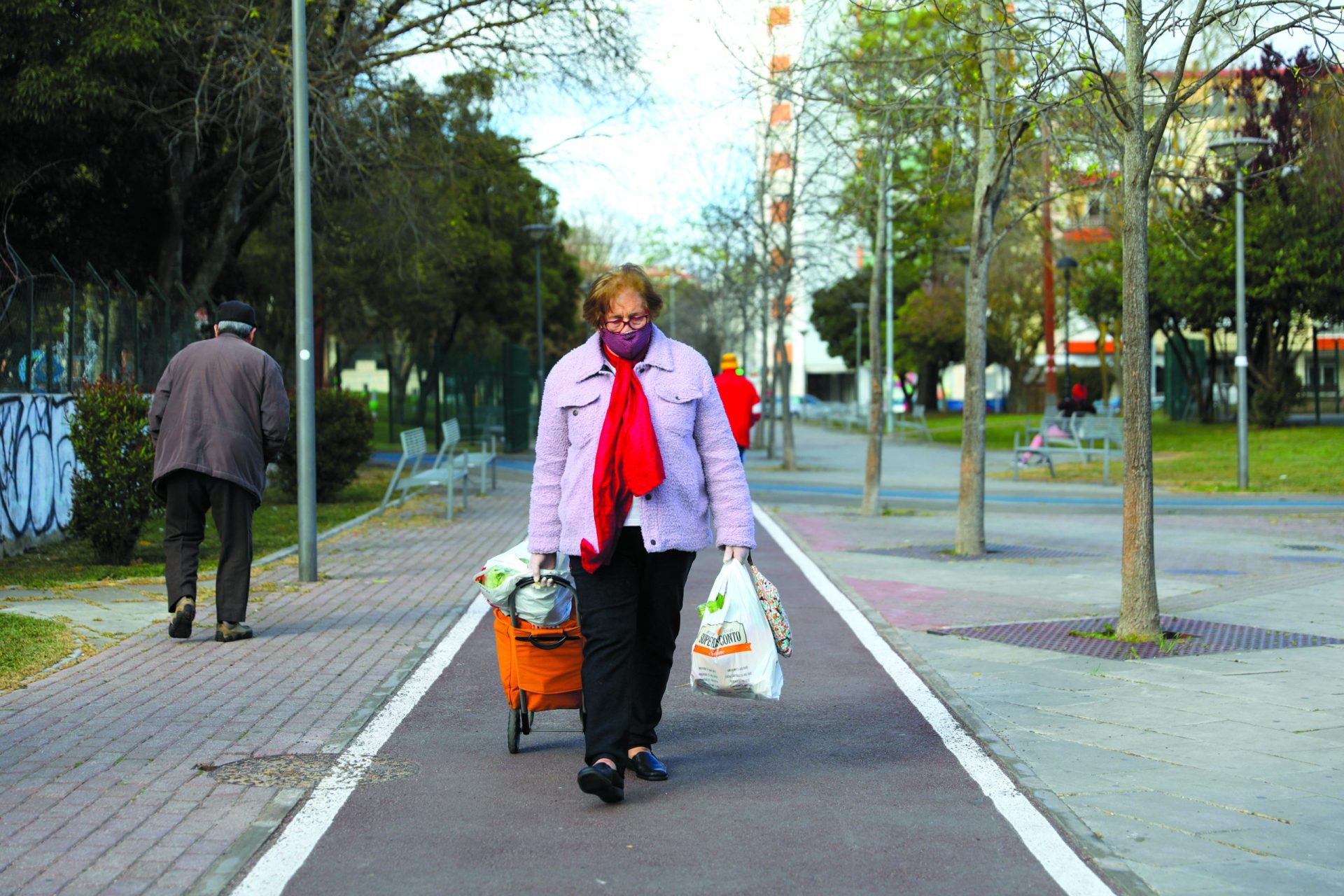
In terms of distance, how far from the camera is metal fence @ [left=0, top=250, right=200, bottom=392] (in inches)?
531

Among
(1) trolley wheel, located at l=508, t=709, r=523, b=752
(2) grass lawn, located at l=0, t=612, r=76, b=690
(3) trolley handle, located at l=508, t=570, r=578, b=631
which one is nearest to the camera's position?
(3) trolley handle, located at l=508, t=570, r=578, b=631

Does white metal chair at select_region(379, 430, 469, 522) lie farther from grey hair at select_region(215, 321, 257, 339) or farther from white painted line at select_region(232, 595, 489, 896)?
white painted line at select_region(232, 595, 489, 896)

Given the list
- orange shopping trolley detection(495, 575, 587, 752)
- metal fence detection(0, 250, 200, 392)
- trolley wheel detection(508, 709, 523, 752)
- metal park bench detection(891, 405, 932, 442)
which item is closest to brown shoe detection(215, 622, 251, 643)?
trolley wheel detection(508, 709, 523, 752)

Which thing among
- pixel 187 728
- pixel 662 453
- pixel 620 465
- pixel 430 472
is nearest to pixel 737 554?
pixel 662 453

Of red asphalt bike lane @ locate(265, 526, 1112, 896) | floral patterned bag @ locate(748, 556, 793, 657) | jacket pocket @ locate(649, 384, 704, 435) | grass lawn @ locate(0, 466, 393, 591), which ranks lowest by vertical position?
red asphalt bike lane @ locate(265, 526, 1112, 896)

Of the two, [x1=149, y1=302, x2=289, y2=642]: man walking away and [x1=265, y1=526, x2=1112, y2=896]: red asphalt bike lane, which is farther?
[x1=149, y1=302, x2=289, y2=642]: man walking away

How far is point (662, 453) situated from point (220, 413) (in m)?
4.23

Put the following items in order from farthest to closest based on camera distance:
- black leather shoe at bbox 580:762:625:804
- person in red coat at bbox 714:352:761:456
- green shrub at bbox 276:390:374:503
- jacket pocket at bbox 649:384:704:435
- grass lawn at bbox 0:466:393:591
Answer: green shrub at bbox 276:390:374:503
person in red coat at bbox 714:352:761:456
grass lawn at bbox 0:466:393:591
jacket pocket at bbox 649:384:704:435
black leather shoe at bbox 580:762:625:804

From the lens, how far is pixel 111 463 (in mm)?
11914

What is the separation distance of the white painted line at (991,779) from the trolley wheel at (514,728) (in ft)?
5.87

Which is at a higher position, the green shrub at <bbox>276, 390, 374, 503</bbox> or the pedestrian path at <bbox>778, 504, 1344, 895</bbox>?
the green shrub at <bbox>276, 390, 374, 503</bbox>

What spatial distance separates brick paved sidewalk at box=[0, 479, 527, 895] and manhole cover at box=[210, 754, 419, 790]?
3.0 inches

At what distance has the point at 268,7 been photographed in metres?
18.9

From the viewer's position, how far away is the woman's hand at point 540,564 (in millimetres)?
5395
